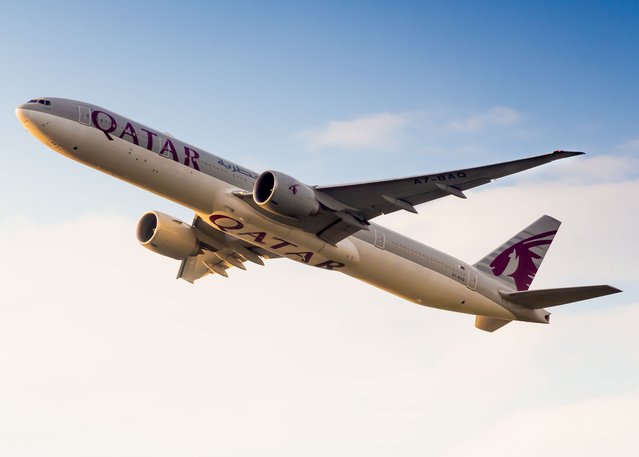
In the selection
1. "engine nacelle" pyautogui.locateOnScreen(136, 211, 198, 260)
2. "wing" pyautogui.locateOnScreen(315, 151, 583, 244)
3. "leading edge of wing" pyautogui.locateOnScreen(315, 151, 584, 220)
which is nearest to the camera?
"leading edge of wing" pyautogui.locateOnScreen(315, 151, 584, 220)

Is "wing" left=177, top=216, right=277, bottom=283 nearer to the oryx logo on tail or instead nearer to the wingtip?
the oryx logo on tail

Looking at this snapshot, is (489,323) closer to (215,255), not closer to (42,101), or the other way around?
(215,255)

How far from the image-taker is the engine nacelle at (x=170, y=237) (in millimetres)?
38906

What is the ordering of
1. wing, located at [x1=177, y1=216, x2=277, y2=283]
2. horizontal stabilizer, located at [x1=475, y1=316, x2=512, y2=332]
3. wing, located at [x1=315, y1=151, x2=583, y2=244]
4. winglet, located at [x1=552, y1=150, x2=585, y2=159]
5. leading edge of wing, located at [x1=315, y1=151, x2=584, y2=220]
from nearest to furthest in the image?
winglet, located at [x1=552, y1=150, x2=585, y2=159] < leading edge of wing, located at [x1=315, y1=151, x2=584, y2=220] < wing, located at [x1=315, y1=151, x2=583, y2=244] < wing, located at [x1=177, y1=216, x2=277, y2=283] < horizontal stabilizer, located at [x1=475, y1=316, x2=512, y2=332]

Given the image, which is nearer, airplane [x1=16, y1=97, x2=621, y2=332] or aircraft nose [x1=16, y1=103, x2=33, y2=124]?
aircraft nose [x1=16, y1=103, x2=33, y2=124]

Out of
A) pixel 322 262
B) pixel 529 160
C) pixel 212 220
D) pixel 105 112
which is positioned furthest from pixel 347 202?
pixel 105 112

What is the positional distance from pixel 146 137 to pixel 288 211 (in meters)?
5.93

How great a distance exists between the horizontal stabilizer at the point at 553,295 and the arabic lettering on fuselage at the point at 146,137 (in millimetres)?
15743

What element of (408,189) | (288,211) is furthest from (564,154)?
(288,211)

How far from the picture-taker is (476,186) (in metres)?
32.6

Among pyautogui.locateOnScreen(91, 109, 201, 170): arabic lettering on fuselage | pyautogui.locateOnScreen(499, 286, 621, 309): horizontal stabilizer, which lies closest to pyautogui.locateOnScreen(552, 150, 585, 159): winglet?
pyautogui.locateOnScreen(499, 286, 621, 309): horizontal stabilizer

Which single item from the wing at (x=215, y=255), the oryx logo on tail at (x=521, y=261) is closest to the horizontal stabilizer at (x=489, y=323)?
the oryx logo on tail at (x=521, y=261)

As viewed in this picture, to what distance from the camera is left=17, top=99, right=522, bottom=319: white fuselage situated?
31656 mm

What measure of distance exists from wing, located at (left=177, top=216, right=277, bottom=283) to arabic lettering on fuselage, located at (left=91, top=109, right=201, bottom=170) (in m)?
6.45
